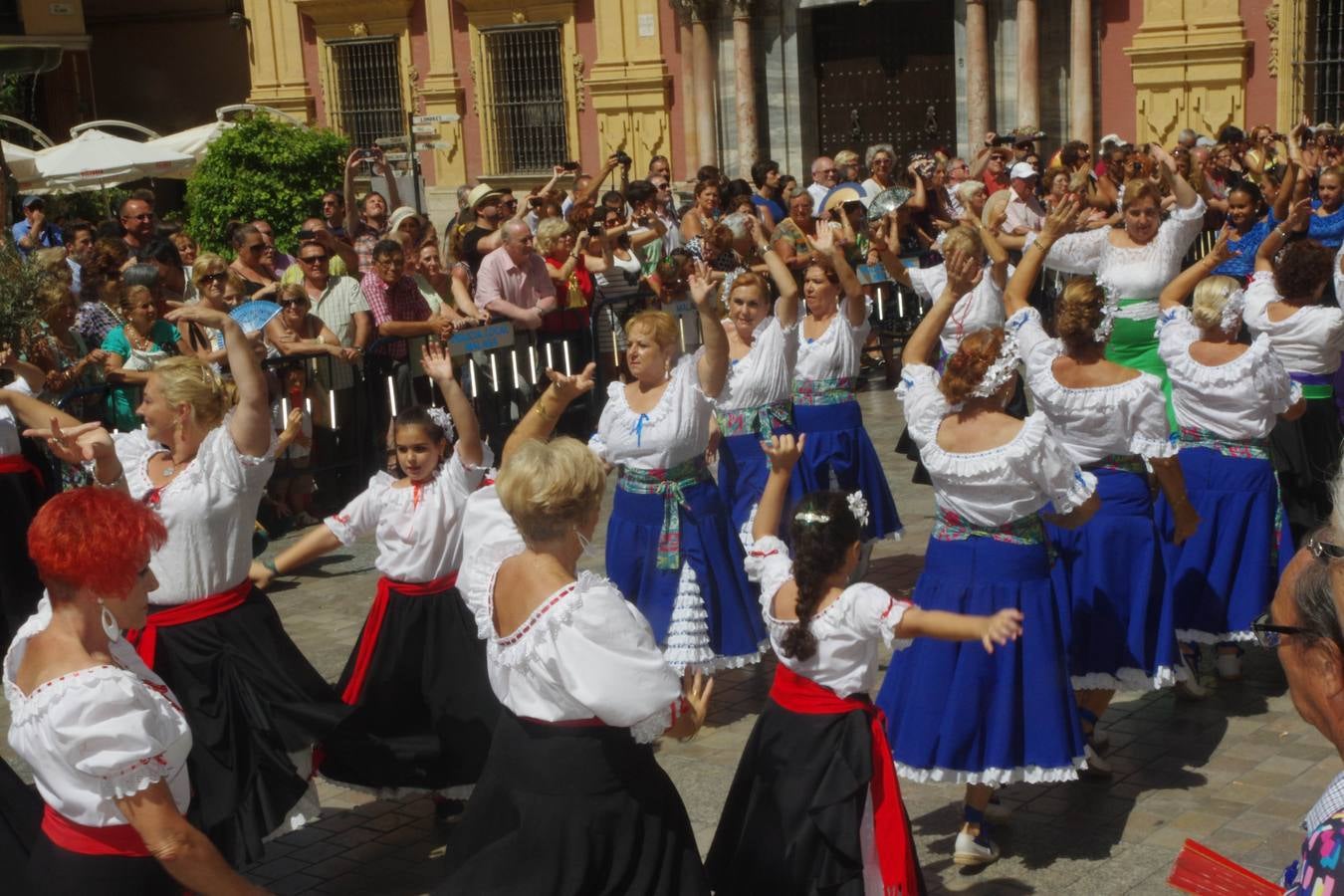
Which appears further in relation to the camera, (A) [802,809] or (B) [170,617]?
(B) [170,617]

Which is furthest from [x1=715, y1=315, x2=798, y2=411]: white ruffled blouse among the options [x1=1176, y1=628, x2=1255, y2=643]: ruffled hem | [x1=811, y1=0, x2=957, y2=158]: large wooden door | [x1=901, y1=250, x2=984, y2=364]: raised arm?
[x1=811, y1=0, x2=957, y2=158]: large wooden door

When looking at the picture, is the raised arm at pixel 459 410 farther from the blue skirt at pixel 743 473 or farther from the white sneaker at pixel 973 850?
the blue skirt at pixel 743 473

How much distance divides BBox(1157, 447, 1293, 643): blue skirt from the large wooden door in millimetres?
16561

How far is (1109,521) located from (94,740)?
3.93 metres

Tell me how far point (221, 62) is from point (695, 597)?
2757 centimetres

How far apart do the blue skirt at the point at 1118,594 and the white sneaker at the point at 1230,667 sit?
0.97 m

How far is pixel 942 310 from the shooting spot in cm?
616

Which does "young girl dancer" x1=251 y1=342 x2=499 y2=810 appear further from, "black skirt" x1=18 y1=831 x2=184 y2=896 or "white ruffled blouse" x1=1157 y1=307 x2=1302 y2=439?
"white ruffled blouse" x1=1157 y1=307 x2=1302 y2=439

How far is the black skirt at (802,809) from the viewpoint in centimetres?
462

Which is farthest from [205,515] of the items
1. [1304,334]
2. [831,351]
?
[1304,334]

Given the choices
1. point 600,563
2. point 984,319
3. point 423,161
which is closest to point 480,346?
point 600,563

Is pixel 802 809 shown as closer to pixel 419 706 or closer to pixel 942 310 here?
pixel 419 706

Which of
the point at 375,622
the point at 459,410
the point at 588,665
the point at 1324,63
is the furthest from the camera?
the point at 1324,63

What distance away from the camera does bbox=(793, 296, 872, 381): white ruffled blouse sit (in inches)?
325
